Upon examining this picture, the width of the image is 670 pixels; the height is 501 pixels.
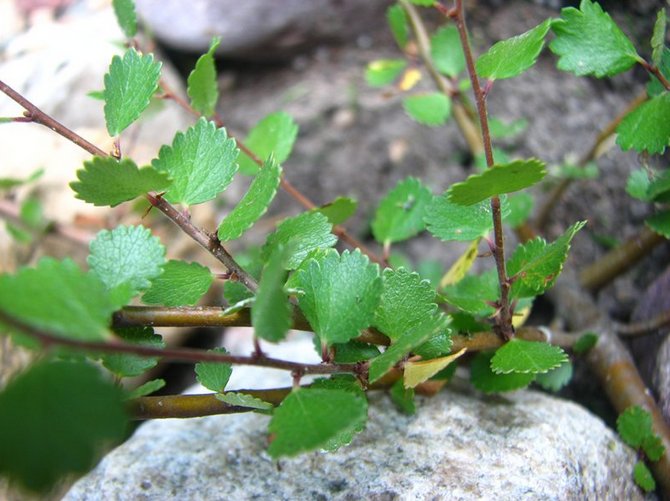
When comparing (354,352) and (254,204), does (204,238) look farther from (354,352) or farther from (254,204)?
(354,352)

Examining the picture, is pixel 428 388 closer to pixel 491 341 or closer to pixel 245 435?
pixel 491 341

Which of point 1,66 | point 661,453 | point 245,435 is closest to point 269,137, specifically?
point 245,435

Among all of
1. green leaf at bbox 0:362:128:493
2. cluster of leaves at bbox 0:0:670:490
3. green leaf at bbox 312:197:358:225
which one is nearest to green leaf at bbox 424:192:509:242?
cluster of leaves at bbox 0:0:670:490

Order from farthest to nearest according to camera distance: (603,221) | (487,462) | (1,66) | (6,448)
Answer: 1. (1,66)
2. (603,221)
3. (487,462)
4. (6,448)

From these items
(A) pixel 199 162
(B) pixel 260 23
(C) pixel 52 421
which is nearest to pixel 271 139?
(A) pixel 199 162

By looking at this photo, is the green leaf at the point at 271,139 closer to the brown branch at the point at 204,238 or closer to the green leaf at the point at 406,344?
the brown branch at the point at 204,238

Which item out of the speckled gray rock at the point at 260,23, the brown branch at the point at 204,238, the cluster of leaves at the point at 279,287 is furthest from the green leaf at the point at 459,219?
the speckled gray rock at the point at 260,23

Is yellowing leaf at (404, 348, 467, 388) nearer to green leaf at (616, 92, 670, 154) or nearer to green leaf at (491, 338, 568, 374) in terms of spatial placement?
green leaf at (491, 338, 568, 374)
